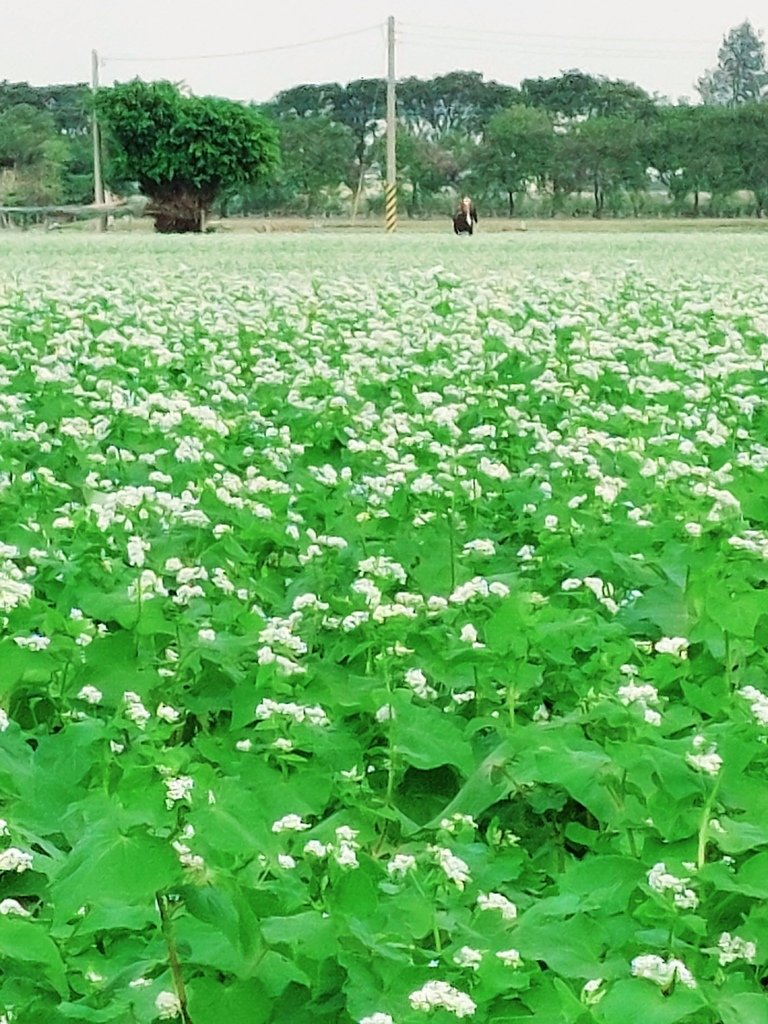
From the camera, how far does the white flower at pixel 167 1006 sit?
5.88ft

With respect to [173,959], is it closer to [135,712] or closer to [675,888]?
[675,888]

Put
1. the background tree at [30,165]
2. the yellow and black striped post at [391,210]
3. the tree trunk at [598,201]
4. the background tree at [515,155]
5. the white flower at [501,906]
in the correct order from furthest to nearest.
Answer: the background tree at [30,165]
the background tree at [515,155]
the tree trunk at [598,201]
the yellow and black striped post at [391,210]
the white flower at [501,906]

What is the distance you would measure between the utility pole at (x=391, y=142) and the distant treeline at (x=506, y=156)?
5770 millimetres

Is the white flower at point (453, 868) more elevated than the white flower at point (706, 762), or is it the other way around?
the white flower at point (706, 762)

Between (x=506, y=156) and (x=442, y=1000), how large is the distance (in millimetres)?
58534

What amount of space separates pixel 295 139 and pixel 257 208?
3.12 m

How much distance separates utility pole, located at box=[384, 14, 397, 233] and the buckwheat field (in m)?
37.4

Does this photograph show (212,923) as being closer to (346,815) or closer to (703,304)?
(346,815)

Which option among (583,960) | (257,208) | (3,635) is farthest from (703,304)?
(257,208)

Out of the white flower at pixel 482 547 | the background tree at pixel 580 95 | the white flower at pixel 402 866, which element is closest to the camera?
the white flower at pixel 402 866

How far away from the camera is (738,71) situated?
325 ft

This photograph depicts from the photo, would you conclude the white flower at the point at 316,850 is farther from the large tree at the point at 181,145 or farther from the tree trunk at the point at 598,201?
the tree trunk at the point at 598,201

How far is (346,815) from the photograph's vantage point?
2.51 metres

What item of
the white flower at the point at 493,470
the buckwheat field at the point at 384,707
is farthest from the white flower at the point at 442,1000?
the white flower at the point at 493,470
